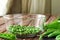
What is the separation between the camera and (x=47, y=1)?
3.32 m

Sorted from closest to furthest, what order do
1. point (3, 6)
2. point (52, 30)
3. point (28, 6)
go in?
point (52, 30) → point (3, 6) → point (28, 6)

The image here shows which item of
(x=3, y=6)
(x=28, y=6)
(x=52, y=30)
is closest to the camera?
(x=52, y=30)

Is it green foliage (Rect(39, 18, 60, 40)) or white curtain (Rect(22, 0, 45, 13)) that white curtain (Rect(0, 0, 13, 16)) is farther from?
green foliage (Rect(39, 18, 60, 40))

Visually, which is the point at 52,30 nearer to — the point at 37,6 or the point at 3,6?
the point at 3,6

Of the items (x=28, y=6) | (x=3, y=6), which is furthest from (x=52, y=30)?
(x=28, y=6)

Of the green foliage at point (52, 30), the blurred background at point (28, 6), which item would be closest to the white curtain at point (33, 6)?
the blurred background at point (28, 6)

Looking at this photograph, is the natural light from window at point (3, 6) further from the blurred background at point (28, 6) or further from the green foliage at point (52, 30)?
the green foliage at point (52, 30)

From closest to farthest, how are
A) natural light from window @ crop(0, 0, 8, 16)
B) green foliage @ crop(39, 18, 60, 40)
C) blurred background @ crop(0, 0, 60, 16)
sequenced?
1. green foliage @ crop(39, 18, 60, 40)
2. natural light from window @ crop(0, 0, 8, 16)
3. blurred background @ crop(0, 0, 60, 16)

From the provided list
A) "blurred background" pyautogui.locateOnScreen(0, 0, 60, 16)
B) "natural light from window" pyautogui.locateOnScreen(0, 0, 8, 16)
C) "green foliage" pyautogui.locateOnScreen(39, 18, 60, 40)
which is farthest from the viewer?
"blurred background" pyautogui.locateOnScreen(0, 0, 60, 16)

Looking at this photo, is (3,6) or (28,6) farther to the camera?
(28,6)

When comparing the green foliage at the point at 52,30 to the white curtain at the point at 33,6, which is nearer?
the green foliage at the point at 52,30

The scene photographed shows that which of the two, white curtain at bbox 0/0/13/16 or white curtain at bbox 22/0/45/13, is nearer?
white curtain at bbox 0/0/13/16

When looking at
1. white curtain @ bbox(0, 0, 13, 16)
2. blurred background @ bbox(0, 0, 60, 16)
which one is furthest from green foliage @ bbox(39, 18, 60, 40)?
blurred background @ bbox(0, 0, 60, 16)

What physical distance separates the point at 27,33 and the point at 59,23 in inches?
10.1
